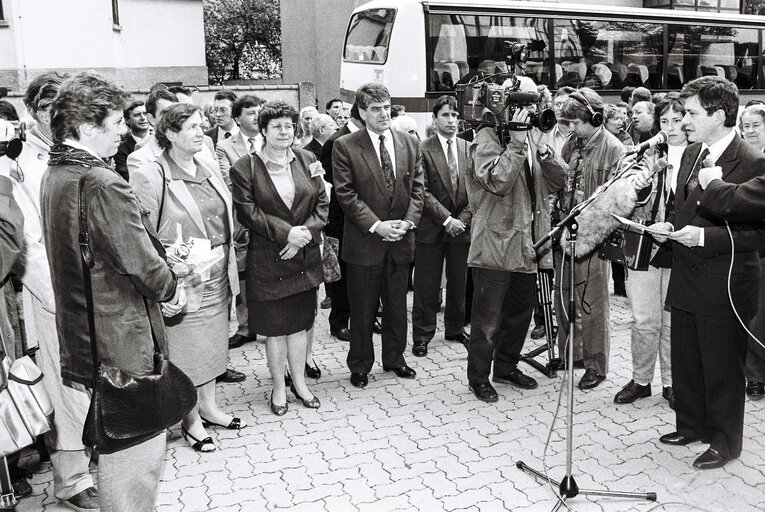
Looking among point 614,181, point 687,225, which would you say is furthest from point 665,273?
point 614,181

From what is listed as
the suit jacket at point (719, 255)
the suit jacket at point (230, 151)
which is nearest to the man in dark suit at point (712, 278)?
the suit jacket at point (719, 255)

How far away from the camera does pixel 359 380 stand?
5590mm

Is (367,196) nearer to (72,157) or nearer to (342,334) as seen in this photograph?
(342,334)

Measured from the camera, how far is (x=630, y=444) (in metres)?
4.55

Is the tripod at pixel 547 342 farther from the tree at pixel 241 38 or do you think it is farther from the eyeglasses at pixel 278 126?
the tree at pixel 241 38

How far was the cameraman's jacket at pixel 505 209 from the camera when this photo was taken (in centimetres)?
492

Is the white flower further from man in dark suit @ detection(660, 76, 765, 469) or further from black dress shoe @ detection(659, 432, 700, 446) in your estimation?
black dress shoe @ detection(659, 432, 700, 446)

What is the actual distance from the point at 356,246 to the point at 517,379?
1.53m

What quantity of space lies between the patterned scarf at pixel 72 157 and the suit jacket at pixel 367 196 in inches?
106

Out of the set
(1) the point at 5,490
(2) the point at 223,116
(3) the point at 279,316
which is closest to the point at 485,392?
(3) the point at 279,316

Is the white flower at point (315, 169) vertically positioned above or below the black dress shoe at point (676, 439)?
above

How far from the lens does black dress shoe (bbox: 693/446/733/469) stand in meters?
4.17

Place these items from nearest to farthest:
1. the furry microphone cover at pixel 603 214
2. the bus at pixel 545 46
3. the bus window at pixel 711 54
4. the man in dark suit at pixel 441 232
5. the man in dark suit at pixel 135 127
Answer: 1. the furry microphone cover at pixel 603 214
2. the man in dark suit at pixel 135 127
3. the man in dark suit at pixel 441 232
4. the bus at pixel 545 46
5. the bus window at pixel 711 54

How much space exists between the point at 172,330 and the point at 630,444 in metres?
2.83
